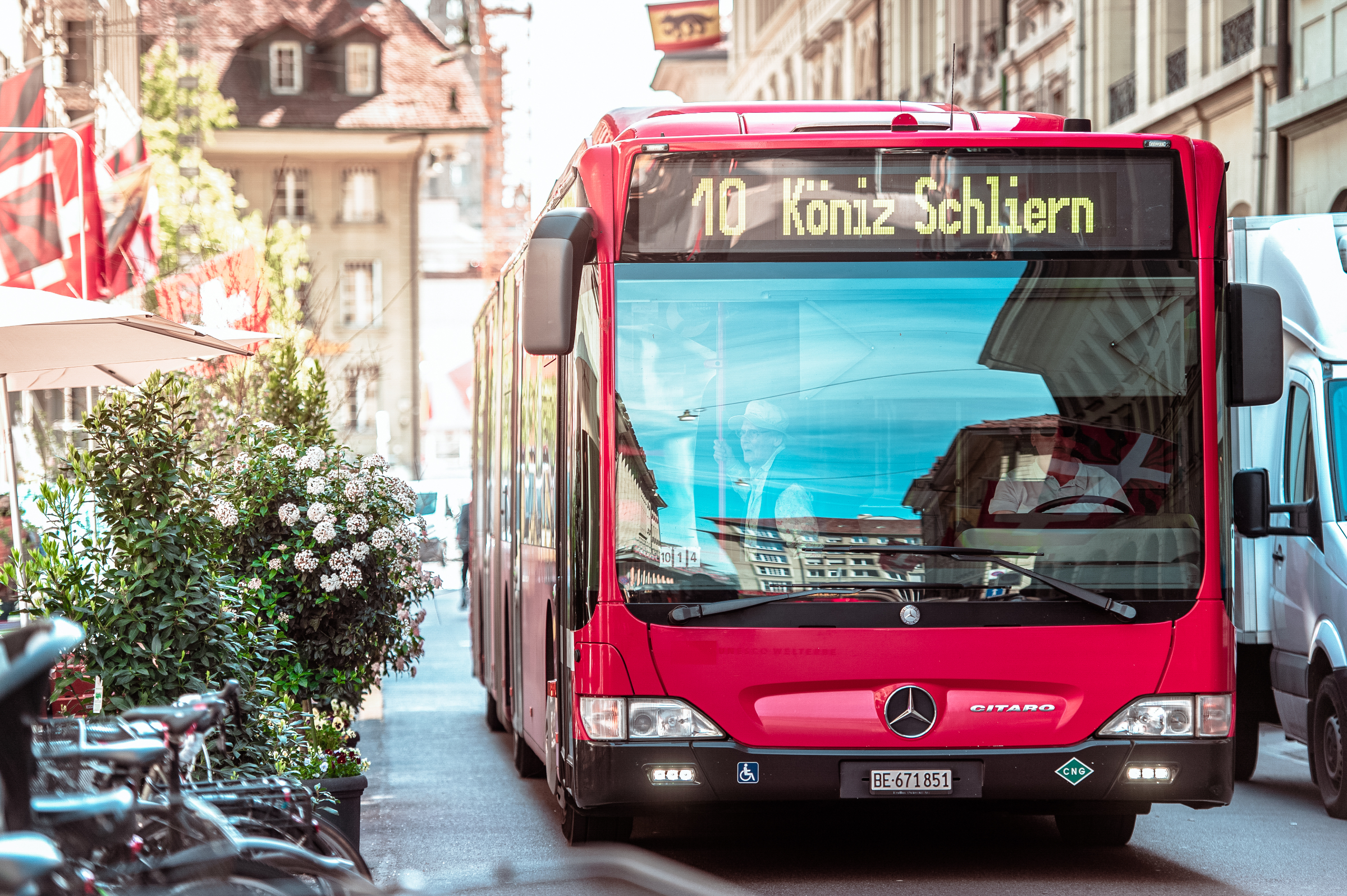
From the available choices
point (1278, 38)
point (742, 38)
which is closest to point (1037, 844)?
point (1278, 38)

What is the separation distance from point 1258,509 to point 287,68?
52.0 meters

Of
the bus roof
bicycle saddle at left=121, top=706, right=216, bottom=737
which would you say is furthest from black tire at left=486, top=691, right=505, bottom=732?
bicycle saddle at left=121, top=706, right=216, bottom=737

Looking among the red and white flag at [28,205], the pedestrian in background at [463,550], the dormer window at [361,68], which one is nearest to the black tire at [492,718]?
the red and white flag at [28,205]

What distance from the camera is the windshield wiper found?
7.60 meters

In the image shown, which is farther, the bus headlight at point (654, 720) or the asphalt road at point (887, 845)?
the asphalt road at point (887, 845)

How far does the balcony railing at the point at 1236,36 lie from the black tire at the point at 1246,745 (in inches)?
586

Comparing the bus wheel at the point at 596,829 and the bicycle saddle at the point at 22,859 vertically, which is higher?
the bicycle saddle at the point at 22,859

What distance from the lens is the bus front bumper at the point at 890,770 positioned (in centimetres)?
759

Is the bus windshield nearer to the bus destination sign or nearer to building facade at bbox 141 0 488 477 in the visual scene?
the bus destination sign

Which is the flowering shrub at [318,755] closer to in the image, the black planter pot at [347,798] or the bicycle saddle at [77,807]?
the black planter pot at [347,798]

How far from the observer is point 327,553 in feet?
36.3

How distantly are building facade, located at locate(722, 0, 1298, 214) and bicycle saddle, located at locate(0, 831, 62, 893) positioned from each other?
6.88 m

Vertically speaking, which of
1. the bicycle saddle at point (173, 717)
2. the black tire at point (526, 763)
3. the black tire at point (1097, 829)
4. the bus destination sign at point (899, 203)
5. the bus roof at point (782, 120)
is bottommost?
the black tire at point (526, 763)

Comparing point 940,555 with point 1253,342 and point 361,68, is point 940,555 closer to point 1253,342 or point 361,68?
point 1253,342
